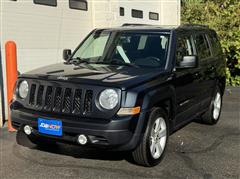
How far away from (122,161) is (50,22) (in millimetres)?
5093

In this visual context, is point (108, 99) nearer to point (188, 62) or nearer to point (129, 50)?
point (129, 50)

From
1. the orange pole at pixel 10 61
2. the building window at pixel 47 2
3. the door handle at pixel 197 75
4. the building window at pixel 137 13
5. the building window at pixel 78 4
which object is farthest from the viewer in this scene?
the building window at pixel 137 13

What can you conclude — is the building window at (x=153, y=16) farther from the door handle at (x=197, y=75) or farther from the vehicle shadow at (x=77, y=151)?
the vehicle shadow at (x=77, y=151)

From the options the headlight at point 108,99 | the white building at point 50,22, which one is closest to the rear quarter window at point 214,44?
the headlight at point 108,99

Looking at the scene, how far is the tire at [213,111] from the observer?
6.81m

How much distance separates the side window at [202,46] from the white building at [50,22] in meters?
3.82

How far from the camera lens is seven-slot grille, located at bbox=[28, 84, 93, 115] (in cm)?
434

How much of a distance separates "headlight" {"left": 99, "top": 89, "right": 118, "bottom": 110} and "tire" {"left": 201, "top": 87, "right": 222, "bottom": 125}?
9.68 ft

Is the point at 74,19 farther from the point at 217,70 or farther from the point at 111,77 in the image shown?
the point at 111,77

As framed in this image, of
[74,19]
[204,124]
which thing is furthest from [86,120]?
[74,19]

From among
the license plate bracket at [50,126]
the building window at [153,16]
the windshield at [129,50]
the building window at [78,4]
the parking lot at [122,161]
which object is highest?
the building window at [78,4]

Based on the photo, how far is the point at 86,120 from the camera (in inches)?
168

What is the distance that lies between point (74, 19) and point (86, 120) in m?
6.18

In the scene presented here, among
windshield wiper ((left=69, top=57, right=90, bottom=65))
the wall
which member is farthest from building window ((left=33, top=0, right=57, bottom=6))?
windshield wiper ((left=69, top=57, right=90, bottom=65))
